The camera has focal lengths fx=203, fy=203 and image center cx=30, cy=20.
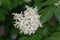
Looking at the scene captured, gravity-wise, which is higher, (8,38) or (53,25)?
(53,25)

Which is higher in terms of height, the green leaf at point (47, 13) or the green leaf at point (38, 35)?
the green leaf at point (47, 13)

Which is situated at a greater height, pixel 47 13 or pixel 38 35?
pixel 47 13

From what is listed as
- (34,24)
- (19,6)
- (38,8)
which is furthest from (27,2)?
(34,24)

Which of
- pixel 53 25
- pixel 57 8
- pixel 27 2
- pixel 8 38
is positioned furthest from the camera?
pixel 8 38

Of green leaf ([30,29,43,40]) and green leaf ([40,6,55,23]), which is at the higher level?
green leaf ([40,6,55,23])

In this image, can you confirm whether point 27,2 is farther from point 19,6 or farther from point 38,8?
point 38,8

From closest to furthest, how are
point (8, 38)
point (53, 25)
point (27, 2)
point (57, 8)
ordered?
point (57, 8), point (53, 25), point (27, 2), point (8, 38)

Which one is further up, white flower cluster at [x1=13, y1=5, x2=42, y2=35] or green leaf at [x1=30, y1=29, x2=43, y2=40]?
white flower cluster at [x1=13, y1=5, x2=42, y2=35]

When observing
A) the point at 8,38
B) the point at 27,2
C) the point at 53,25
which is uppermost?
the point at 27,2
